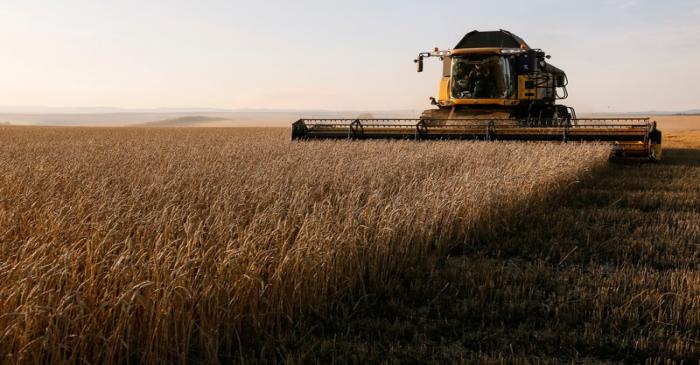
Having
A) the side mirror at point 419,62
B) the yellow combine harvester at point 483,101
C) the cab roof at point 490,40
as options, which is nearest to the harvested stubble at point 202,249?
the yellow combine harvester at point 483,101

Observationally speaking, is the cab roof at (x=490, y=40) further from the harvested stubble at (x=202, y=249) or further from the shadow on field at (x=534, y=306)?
the shadow on field at (x=534, y=306)

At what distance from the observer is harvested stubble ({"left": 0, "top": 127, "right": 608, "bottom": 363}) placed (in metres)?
2.77

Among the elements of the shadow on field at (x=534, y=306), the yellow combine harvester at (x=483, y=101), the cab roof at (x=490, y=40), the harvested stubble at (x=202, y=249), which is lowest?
the shadow on field at (x=534, y=306)

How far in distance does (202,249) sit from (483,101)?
12.5 m

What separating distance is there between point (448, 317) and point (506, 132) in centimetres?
1061

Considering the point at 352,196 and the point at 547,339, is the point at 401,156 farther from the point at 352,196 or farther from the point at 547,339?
the point at 547,339

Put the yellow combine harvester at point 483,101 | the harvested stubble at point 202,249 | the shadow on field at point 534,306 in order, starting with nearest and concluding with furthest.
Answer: the harvested stubble at point 202,249 → the shadow on field at point 534,306 → the yellow combine harvester at point 483,101

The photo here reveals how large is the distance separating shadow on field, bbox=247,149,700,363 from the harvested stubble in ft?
0.81

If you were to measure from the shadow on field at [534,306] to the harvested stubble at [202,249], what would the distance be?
25 centimetres

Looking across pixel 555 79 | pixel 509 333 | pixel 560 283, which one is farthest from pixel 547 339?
pixel 555 79

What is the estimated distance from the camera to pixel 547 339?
3.40 m

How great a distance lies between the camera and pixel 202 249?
3547 millimetres

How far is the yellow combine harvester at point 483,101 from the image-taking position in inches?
568

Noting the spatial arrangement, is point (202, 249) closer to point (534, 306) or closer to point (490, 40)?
point (534, 306)
